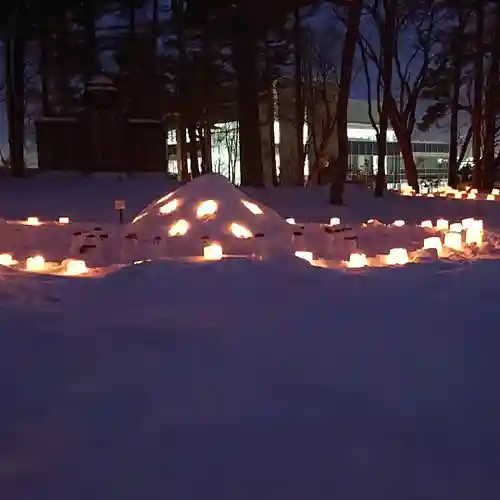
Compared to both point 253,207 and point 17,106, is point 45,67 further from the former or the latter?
point 253,207

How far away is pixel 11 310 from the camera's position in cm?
434

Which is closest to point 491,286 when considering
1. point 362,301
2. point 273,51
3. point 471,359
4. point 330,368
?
point 362,301

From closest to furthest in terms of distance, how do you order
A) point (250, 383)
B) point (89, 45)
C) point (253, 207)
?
point (250, 383) → point (253, 207) → point (89, 45)

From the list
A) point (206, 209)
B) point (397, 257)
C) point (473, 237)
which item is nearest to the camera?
point (397, 257)

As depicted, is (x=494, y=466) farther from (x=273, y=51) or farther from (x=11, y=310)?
(x=273, y=51)

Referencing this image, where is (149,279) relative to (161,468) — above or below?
above

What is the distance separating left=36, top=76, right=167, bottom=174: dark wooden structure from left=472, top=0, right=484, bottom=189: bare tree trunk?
9.56m

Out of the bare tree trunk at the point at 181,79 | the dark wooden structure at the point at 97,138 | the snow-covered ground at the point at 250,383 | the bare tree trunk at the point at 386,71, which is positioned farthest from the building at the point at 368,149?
the snow-covered ground at the point at 250,383

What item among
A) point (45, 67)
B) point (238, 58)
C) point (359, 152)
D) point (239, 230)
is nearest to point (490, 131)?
point (238, 58)

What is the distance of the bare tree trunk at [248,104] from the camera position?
16906 millimetres

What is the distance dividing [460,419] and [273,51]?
21873mm

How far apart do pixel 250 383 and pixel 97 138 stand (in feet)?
56.8

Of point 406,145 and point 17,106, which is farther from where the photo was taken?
point 406,145

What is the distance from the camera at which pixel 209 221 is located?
800 cm
